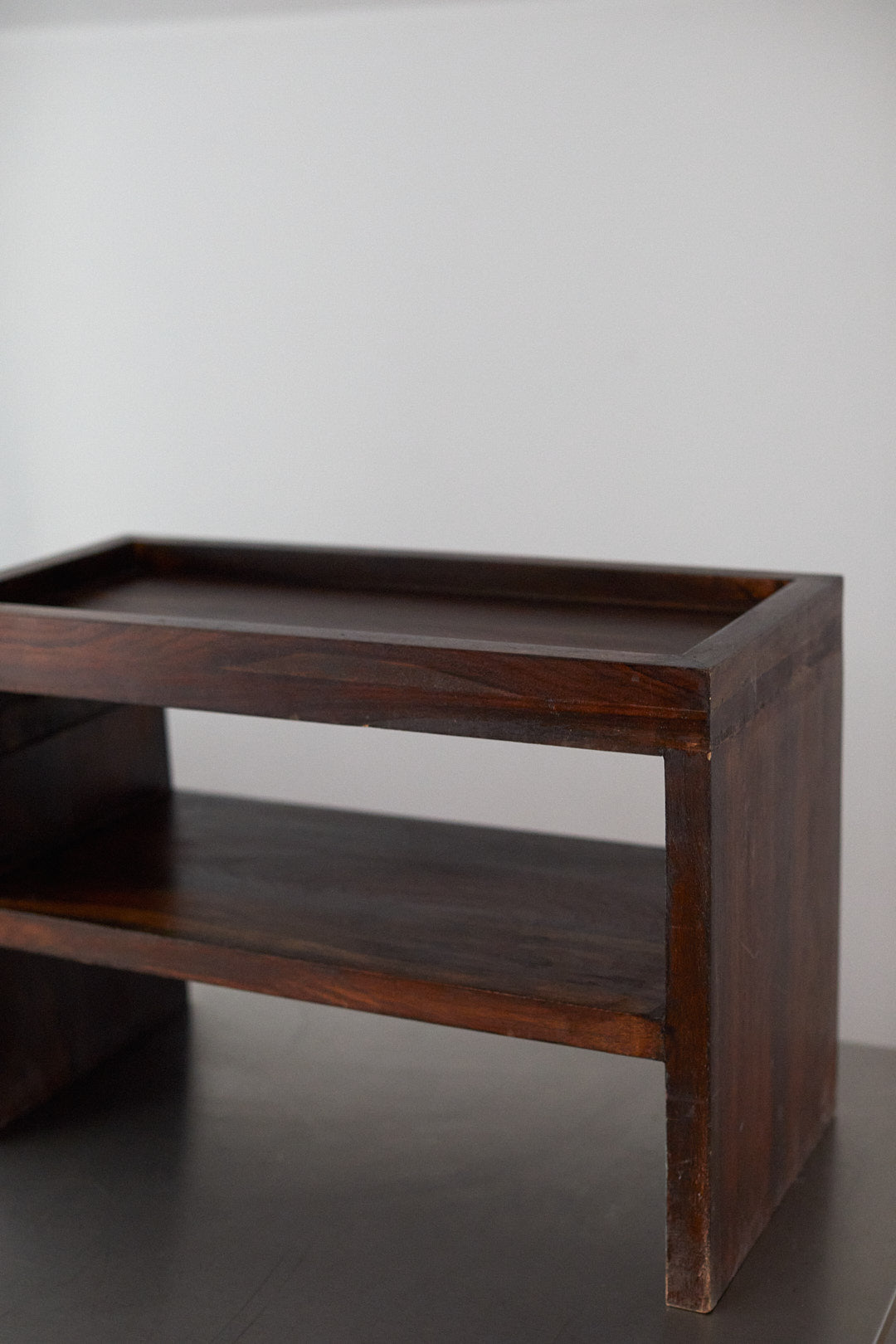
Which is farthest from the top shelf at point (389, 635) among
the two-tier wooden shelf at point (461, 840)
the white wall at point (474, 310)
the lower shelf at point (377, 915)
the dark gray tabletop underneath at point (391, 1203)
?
the white wall at point (474, 310)

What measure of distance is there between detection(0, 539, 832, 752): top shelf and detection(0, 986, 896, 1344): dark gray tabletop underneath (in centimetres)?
66

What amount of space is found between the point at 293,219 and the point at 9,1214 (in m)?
1.94

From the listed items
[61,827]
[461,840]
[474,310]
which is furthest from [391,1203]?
[474,310]

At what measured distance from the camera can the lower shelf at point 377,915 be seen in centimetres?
184

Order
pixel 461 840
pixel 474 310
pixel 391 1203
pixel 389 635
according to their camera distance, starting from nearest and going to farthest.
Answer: pixel 389 635 < pixel 391 1203 < pixel 461 840 < pixel 474 310

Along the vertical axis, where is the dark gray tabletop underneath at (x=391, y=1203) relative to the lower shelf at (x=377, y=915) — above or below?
below

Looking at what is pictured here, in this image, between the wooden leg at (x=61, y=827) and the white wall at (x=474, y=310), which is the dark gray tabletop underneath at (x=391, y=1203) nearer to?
the wooden leg at (x=61, y=827)

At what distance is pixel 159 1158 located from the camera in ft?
7.15

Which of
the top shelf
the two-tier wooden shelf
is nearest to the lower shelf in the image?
the two-tier wooden shelf

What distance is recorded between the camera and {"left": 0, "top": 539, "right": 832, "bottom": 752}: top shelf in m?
1.69

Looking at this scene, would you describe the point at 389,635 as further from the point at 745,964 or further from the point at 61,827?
the point at 61,827

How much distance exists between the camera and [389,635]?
5.88 feet

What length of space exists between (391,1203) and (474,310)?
168cm

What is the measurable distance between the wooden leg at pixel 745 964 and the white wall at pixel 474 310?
0.87 metres
